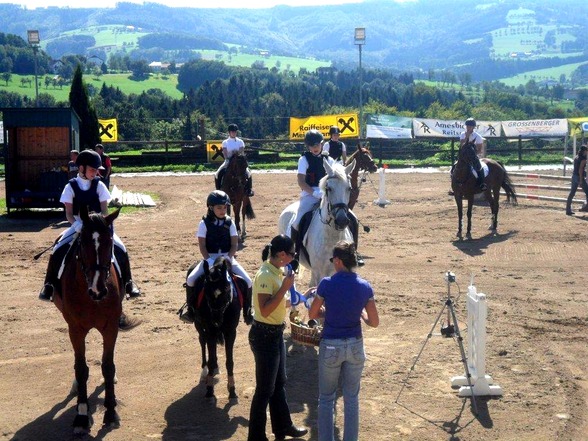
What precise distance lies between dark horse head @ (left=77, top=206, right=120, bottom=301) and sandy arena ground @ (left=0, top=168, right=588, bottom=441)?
5.11 ft

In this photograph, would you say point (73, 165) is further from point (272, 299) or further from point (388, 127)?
point (388, 127)

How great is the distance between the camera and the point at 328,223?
11391 millimetres

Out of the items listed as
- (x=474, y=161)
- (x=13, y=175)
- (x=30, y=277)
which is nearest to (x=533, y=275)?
(x=474, y=161)

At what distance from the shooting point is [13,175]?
25.8 metres

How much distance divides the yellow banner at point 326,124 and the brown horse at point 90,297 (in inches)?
1296

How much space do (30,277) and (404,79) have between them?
13930 cm

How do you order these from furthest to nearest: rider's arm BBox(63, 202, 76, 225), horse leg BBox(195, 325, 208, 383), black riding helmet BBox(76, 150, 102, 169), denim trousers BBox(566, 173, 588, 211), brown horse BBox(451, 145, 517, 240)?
denim trousers BBox(566, 173, 588, 211)
brown horse BBox(451, 145, 517, 240)
horse leg BBox(195, 325, 208, 383)
rider's arm BBox(63, 202, 76, 225)
black riding helmet BBox(76, 150, 102, 169)

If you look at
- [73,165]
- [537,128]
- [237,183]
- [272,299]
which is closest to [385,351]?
[272,299]

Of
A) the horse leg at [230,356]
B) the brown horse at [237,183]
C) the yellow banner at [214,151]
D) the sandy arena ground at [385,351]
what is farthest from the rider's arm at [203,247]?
the yellow banner at [214,151]

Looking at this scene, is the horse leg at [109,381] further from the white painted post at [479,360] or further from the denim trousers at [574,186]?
the denim trousers at [574,186]

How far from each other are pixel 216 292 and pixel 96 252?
1469 millimetres

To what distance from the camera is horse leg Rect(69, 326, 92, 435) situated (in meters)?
8.99

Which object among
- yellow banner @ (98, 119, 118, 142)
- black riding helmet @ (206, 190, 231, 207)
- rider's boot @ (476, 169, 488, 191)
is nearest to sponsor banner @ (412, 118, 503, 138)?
yellow banner @ (98, 119, 118, 142)

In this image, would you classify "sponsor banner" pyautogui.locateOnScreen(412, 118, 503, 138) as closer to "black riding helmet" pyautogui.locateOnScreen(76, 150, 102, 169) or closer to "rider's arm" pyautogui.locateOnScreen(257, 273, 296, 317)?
"black riding helmet" pyautogui.locateOnScreen(76, 150, 102, 169)
